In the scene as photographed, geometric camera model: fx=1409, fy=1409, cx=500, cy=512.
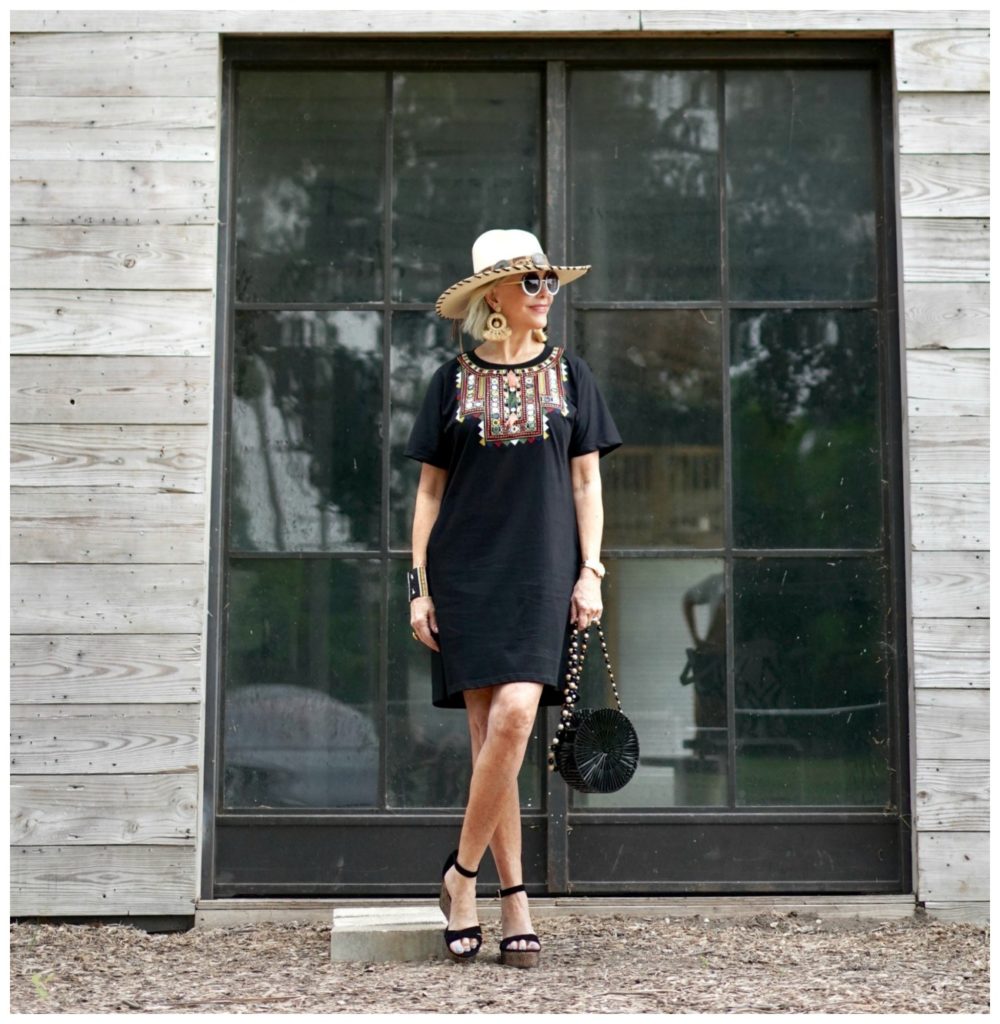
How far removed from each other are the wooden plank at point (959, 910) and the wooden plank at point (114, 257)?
9.50 ft

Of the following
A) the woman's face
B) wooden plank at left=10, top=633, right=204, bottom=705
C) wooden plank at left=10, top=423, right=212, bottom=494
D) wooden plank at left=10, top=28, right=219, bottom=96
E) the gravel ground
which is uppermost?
wooden plank at left=10, top=28, right=219, bottom=96

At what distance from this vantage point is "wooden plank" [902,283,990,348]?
4328 mm

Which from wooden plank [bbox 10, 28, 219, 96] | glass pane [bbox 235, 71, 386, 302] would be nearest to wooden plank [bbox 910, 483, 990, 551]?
glass pane [bbox 235, 71, 386, 302]

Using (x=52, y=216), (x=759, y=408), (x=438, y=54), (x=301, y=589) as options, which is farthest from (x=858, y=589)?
(x=52, y=216)

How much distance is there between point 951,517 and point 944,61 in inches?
56.1

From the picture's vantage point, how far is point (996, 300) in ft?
14.2

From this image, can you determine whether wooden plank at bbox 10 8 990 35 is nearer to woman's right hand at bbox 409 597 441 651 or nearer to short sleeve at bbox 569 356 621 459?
short sleeve at bbox 569 356 621 459

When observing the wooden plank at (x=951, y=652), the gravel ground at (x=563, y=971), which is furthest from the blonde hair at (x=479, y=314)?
the gravel ground at (x=563, y=971)

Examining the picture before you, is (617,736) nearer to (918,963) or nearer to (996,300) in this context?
(918,963)

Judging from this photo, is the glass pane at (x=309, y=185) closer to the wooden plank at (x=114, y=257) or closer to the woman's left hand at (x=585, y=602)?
the wooden plank at (x=114, y=257)

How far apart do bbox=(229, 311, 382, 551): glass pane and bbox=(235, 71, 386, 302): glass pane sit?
0.12 meters

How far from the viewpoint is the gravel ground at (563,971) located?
10.9ft

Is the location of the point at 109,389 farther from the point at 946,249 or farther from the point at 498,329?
the point at 946,249

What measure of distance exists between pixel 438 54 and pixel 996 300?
1910 millimetres
